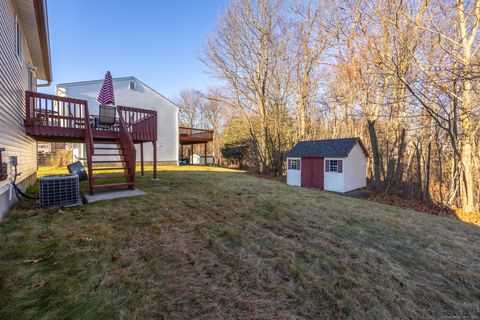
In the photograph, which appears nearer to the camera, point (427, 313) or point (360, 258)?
point (427, 313)

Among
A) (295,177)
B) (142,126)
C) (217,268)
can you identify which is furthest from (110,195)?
(295,177)

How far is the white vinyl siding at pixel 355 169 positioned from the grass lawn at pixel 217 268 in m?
7.02

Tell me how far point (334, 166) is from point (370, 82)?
16.1ft

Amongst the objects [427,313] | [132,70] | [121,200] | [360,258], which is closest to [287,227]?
[360,258]

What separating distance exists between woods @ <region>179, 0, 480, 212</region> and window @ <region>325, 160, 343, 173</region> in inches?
83.9

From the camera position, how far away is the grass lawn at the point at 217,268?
74.5 inches

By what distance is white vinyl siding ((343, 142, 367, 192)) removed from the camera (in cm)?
1128

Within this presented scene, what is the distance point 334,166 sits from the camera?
37.9 ft

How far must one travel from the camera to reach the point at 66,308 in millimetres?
1733

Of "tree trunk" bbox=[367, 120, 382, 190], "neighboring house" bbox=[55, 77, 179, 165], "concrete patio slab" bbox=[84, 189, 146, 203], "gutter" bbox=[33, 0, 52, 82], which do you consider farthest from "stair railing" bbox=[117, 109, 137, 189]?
"tree trunk" bbox=[367, 120, 382, 190]

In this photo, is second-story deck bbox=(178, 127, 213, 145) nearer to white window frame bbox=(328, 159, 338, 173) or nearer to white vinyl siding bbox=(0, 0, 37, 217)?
white window frame bbox=(328, 159, 338, 173)

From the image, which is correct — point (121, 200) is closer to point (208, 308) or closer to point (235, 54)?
point (208, 308)

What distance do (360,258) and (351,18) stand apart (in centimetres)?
948

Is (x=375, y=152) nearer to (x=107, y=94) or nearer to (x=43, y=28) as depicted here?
(x=107, y=94)
